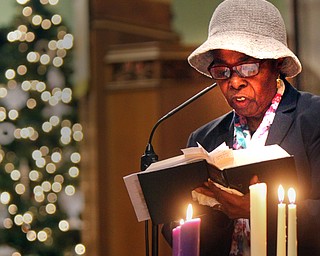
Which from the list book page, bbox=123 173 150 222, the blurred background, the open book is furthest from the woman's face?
the blurred background

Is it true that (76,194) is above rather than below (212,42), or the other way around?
below

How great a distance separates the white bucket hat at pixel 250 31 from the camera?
5.89ft

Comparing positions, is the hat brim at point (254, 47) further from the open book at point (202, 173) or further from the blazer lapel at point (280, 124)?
the open book at point (202, 173)

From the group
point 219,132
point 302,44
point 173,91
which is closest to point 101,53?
point 173,91

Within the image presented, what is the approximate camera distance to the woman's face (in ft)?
5.82

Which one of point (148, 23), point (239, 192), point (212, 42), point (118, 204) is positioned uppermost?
point (148, 23)

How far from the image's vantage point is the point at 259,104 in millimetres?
1812

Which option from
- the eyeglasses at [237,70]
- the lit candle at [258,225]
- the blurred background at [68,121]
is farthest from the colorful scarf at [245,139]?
the blurred background at [68,121]

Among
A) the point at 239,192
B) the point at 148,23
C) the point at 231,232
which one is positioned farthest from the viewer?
the point at 148,23

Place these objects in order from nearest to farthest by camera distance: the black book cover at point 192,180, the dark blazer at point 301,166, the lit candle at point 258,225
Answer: the lit candle at point 258,225, the black book cover at point 192,180, the dark blazer at point 301,166

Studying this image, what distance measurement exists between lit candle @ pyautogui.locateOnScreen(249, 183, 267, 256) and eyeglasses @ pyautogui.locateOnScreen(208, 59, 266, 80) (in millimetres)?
568

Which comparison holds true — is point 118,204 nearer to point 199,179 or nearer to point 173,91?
point 173,91

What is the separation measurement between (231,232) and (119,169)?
399 cm

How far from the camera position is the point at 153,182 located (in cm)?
170
